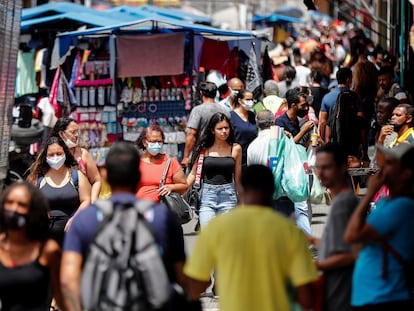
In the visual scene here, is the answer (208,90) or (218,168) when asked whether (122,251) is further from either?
(208,90)

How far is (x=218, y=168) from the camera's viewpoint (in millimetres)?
10320

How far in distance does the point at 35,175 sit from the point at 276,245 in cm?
431

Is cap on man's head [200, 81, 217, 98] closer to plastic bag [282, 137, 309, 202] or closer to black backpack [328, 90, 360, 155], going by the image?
black backpack [328, 90, 360, 155]

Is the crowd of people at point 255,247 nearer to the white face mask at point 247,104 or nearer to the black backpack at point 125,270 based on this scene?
the black backpack at point 125,270

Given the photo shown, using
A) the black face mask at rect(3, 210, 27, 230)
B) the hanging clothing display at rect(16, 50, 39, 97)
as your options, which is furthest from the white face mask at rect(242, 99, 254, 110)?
the black face mask at rect(3, 210, 27, 230)

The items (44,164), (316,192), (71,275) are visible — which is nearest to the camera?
(71,275)

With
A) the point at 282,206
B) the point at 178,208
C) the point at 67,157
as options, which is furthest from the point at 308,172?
the point at 67,157

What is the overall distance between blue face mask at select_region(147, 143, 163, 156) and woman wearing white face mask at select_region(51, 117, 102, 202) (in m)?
0.51

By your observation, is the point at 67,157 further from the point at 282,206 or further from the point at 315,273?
the point at 315,273

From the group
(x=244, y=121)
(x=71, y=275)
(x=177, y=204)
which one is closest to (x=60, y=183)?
(x=177, y=204)

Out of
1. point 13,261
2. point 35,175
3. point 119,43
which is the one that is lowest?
point 13,261

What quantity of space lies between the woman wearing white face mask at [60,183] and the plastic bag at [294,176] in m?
2.07

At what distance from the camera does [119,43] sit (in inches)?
638

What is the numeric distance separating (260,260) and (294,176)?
16.6ft
